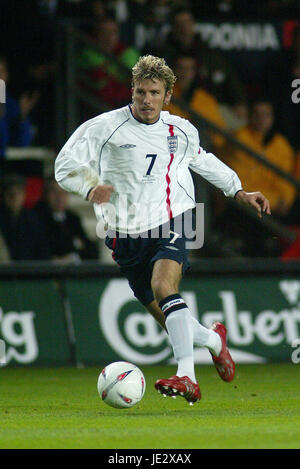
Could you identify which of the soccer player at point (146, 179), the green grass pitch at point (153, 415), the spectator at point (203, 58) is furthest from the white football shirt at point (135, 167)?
the spectator at point (203, 58)

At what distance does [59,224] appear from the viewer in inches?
454

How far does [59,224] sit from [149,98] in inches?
175

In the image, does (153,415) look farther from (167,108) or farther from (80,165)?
(167,108)

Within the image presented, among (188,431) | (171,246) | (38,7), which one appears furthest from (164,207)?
(38,7)

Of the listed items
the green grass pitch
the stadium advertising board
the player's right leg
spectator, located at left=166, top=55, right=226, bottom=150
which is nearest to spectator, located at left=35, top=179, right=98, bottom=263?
the stadium advertising board

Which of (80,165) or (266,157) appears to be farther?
(266,157)

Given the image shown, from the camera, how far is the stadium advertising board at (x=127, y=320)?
35.7 feet

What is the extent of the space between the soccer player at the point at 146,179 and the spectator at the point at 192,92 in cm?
456

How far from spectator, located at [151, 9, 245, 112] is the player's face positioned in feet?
16.9

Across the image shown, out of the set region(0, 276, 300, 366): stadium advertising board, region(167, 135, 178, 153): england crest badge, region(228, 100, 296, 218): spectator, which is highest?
region(167, 135, 178, 153): england crest badge

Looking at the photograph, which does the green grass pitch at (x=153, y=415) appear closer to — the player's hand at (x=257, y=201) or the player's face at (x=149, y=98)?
the player's hand at (x=257, y=201)

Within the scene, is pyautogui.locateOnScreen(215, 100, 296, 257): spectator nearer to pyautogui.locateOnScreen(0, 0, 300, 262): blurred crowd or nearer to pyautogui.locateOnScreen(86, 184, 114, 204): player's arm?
pyautogui.locateOnScreen(0, 0, 300, 262): blurred crowd

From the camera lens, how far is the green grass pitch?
540 centimetres

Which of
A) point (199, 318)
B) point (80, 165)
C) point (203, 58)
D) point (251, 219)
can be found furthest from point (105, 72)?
point (80, 165)
